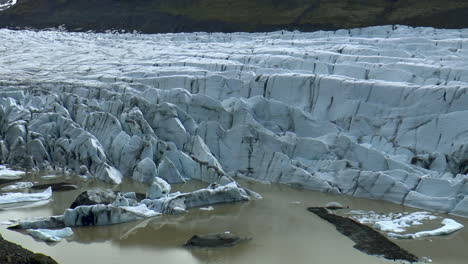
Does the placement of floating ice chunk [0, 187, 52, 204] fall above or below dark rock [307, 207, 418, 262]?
below

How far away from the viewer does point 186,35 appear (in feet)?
106

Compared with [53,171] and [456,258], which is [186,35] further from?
[456,258]

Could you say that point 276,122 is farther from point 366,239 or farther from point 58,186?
point 366,239

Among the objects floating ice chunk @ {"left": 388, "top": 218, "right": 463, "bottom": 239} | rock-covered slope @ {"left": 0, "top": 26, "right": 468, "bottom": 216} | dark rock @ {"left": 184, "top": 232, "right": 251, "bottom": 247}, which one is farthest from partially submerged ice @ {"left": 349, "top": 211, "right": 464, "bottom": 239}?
dark rock @ {"left": 184, "top": 232, "right": 251, "bottom": 247}

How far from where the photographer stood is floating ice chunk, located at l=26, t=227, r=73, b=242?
9750mm

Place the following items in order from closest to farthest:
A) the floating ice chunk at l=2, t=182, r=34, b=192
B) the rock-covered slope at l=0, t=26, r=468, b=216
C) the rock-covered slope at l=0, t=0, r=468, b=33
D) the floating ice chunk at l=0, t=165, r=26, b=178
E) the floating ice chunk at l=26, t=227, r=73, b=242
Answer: the floating ice chunk at l=26, t=227, r=73, b=242, the floating ice chunk at l=2, t=182, r=34, b=192, the rock-covered slope at l=0, t=26, r=468, b=216, the floating ice chunk at l=0, t=165, r=26, b=178, the rock-covered slope at l=0, t=0, r=468, b=33

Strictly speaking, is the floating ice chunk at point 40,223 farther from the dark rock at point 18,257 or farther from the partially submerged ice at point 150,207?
the dark rock at point 18,257

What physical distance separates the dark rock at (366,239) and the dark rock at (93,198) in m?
3.75

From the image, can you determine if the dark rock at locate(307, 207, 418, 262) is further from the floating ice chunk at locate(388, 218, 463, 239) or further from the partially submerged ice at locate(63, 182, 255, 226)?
the partially submerged ice at locate(63, 182, 255, 226)

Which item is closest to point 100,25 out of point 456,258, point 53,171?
point 53,171

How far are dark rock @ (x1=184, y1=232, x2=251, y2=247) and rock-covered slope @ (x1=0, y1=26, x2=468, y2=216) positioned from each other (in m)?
3.35

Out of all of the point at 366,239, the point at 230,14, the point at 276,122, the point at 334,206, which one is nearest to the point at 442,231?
the point at 366,239

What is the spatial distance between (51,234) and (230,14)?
27512 millimetres

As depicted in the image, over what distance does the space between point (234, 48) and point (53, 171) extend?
11007 millimetres
